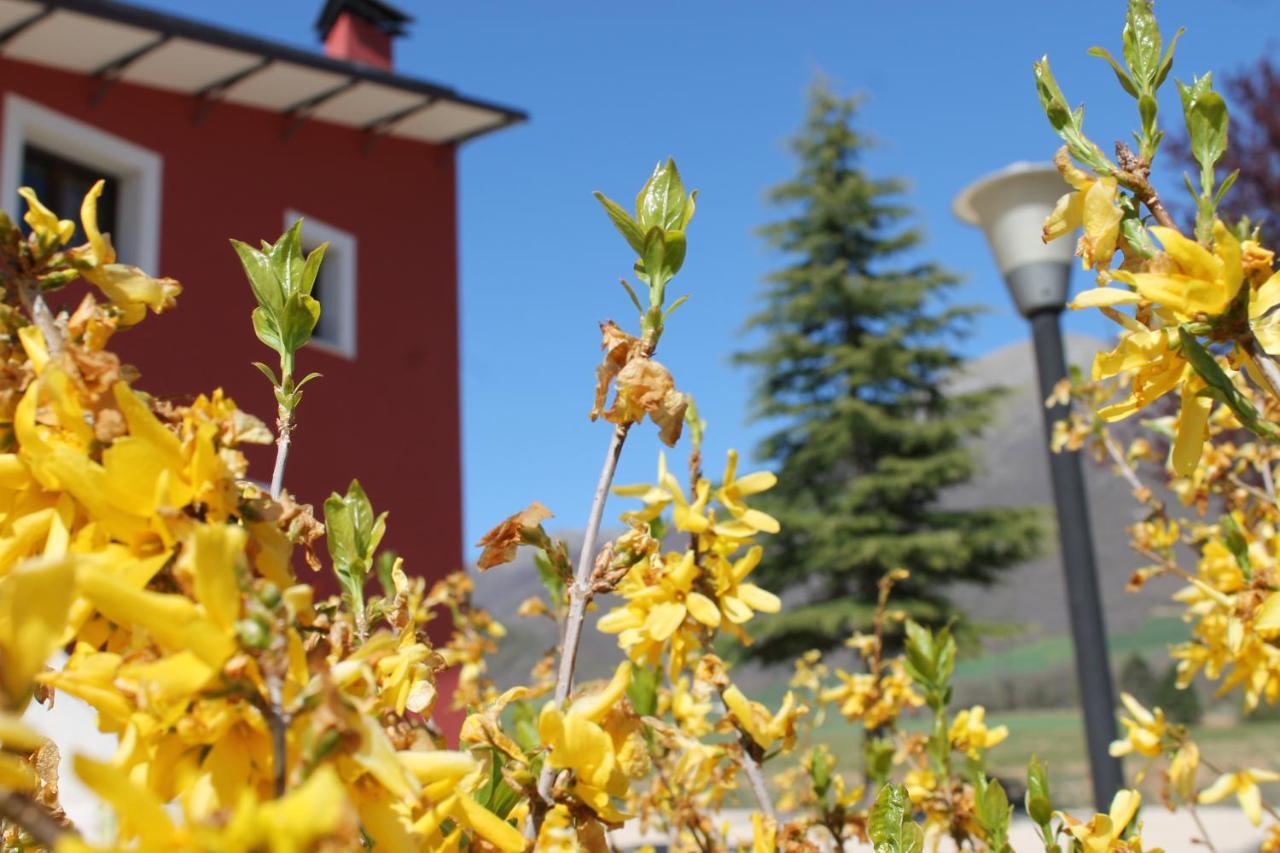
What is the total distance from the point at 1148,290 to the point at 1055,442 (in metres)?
2.69

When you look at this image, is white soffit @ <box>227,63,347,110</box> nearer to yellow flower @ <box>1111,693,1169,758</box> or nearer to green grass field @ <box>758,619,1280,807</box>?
green grass field @ <box>758,619,1280,807</box>

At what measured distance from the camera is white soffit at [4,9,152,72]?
647 cm

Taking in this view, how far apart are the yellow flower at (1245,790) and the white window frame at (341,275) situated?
7.45 meters

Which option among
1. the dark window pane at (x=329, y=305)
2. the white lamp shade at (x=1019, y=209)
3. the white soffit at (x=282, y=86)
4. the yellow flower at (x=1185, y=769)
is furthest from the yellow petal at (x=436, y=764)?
the dark window pane at (x=329, y=305)

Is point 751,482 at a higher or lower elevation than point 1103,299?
lower

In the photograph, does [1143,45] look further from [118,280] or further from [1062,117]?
[118,280]

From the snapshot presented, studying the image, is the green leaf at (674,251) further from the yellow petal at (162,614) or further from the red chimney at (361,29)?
the red chimney at (361,29)

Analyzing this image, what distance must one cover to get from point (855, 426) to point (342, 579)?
15.1 meters

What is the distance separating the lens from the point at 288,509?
0.63 meters

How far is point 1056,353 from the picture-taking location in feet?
14.2

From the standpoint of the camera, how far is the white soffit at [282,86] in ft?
25.8

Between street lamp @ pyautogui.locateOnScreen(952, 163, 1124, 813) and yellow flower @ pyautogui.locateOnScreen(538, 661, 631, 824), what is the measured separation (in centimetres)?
302

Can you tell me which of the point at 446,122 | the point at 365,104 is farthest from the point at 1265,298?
the point at 446,122

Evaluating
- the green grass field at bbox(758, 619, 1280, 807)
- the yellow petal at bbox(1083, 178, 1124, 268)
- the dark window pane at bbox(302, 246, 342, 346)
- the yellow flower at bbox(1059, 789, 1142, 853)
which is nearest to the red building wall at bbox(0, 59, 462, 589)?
the dark window pane at bbox(302, 246, 342, 346)
